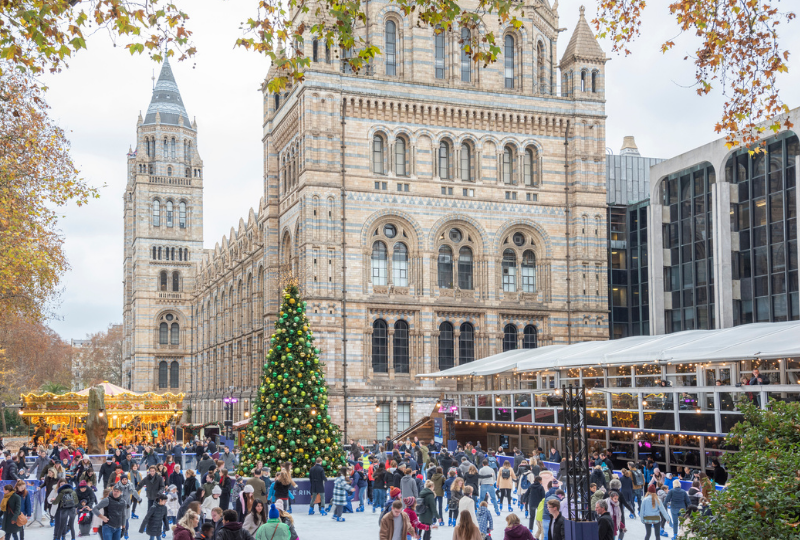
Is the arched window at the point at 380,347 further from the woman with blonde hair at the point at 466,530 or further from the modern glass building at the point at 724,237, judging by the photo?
the woman with blonde hair at the point at 466,530

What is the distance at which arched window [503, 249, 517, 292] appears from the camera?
157ft

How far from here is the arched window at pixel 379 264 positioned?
4562 centimetres

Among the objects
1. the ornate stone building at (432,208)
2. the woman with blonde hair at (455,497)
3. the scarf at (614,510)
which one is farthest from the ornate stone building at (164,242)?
the scarf at (614,510)

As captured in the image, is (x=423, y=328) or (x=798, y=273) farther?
(x=423, y=328)

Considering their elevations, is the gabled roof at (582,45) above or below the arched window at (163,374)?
above

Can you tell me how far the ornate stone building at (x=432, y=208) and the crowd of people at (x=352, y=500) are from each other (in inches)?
629

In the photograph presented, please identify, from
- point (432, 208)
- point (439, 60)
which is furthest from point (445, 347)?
point (439, 60)

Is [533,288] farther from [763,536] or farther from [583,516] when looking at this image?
[763,536]

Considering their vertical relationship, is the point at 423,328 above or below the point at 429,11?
below

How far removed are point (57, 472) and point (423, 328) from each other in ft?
81.7

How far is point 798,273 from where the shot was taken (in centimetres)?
3716

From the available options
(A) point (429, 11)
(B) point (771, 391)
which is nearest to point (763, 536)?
(A) point (429, 11)

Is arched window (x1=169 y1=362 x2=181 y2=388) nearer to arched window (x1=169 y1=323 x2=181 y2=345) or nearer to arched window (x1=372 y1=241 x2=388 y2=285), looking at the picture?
arched window (x1=169 y1=323 x2=181 y2=345)

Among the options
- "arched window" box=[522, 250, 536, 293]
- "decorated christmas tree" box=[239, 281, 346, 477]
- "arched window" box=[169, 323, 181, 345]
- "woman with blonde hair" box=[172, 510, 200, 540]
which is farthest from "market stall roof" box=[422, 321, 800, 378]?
"arched window" box=[169, 323, 181, 345]
